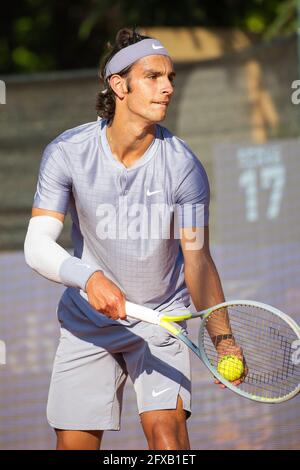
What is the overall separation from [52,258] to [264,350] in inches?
43.5

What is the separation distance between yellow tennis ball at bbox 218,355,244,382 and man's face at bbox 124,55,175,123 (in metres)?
1.03

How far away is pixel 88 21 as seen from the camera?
562 inches

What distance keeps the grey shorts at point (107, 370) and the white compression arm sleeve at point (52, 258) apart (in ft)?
1.08

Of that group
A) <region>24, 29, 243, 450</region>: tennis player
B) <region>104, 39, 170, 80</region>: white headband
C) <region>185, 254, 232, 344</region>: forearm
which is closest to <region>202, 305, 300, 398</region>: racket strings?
<region>185, 254, 232, 344</region>: forearm

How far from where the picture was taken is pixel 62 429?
477 centimetres

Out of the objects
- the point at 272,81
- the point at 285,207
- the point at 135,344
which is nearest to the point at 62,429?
the point at 135,344

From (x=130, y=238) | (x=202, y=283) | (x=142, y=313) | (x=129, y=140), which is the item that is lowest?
(x=142, y=313)

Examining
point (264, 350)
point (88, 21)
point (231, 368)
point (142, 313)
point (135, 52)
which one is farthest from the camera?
point (88, 21)

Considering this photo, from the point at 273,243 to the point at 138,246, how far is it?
261cm

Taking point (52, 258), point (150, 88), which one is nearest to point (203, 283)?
point (52, 258)

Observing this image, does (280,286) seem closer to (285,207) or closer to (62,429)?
(285,207)

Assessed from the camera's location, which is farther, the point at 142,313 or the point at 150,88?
the point at 150,88

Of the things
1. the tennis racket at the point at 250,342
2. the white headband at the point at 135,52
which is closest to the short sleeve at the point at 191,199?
the tennis racket at the point at 250,342

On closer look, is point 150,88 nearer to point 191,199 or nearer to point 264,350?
point 191,199
